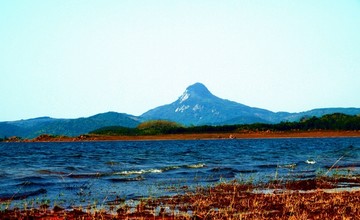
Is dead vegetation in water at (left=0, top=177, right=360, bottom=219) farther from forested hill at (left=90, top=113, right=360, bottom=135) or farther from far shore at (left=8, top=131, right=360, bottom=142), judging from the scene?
forested hill at (left=90, top=113, right=360, bottom=135)

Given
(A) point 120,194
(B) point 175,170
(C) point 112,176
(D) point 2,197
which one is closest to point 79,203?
(A) point 120,194

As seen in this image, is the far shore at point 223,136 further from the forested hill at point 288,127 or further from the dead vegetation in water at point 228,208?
the dead vegetation in water at point 228,208

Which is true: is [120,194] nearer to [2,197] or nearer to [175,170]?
[2,197]

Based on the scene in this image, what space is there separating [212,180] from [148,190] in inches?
253

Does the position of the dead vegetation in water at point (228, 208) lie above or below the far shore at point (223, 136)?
below

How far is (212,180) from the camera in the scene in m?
29.8

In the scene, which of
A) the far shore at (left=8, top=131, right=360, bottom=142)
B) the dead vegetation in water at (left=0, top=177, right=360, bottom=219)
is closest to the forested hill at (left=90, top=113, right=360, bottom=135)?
the far shore at (left=8, top=131, right=360, bottom=142)

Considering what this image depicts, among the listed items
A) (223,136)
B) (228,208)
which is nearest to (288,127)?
(223,136)

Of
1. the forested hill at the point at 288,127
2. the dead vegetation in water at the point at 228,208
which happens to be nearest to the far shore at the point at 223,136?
the forested hill at the point at 288,127

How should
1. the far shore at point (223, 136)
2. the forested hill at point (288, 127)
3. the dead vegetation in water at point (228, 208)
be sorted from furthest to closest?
the forested hill at point (288, 127) → the far shore at point (223, 136) → the dead vegetation in water at point (228, 208)

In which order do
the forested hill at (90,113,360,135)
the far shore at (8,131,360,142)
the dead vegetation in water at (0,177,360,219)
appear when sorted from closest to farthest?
the dead vegetation in water at (0,177,360,219) → the far shore at (8,131,360,142) → the forested hill at (90,113,360,135)

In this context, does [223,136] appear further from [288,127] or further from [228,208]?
[228,208]

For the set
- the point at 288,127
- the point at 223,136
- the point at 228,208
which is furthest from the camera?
the point at 288,127

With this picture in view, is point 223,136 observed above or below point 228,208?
above
